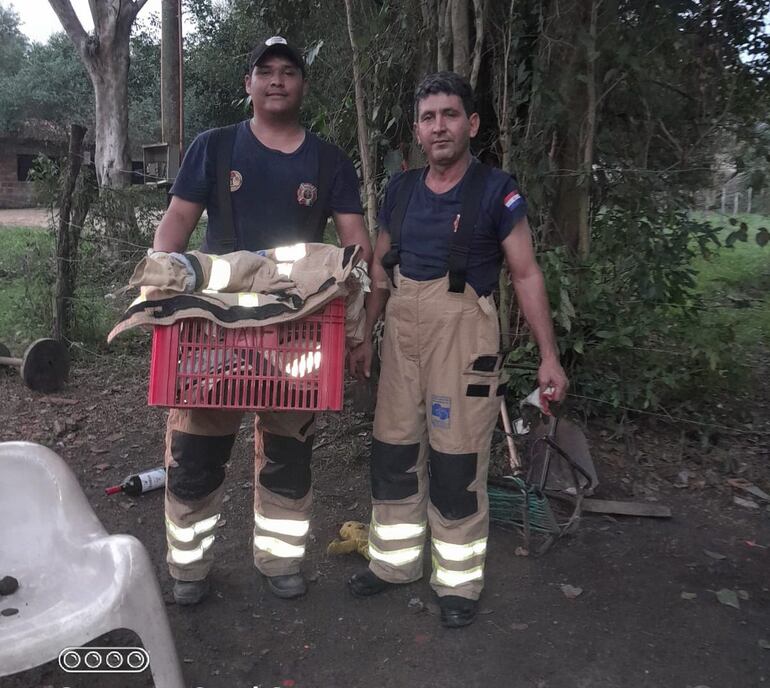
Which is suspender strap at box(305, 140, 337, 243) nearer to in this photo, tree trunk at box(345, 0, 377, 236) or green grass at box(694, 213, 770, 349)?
tree trunk at box(345, 0, 377, 236)

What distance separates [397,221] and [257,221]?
60 centimetres

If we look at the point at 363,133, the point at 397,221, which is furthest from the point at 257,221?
the point at 363,133

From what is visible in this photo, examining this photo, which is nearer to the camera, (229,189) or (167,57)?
(229,189)

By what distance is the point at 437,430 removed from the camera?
10.1 ft

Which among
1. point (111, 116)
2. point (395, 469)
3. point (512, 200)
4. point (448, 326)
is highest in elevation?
point (111, 116)

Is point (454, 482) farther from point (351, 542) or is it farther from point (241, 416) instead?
point (241, 416)

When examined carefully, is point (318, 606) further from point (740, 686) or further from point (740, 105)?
point (740, 105)

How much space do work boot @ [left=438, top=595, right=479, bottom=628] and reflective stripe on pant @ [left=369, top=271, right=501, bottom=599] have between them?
0.04 m

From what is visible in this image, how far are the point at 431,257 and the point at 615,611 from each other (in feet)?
5.86

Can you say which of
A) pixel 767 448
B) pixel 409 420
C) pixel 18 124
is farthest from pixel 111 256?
pixel 18 124

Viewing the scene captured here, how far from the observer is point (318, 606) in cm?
326

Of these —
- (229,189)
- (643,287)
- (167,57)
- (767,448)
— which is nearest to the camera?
(229,189)

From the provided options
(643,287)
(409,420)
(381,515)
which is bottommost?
(381,515)

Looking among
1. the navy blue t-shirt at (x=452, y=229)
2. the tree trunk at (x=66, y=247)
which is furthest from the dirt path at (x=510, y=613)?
the tree trunk at (x=66, y=247)
